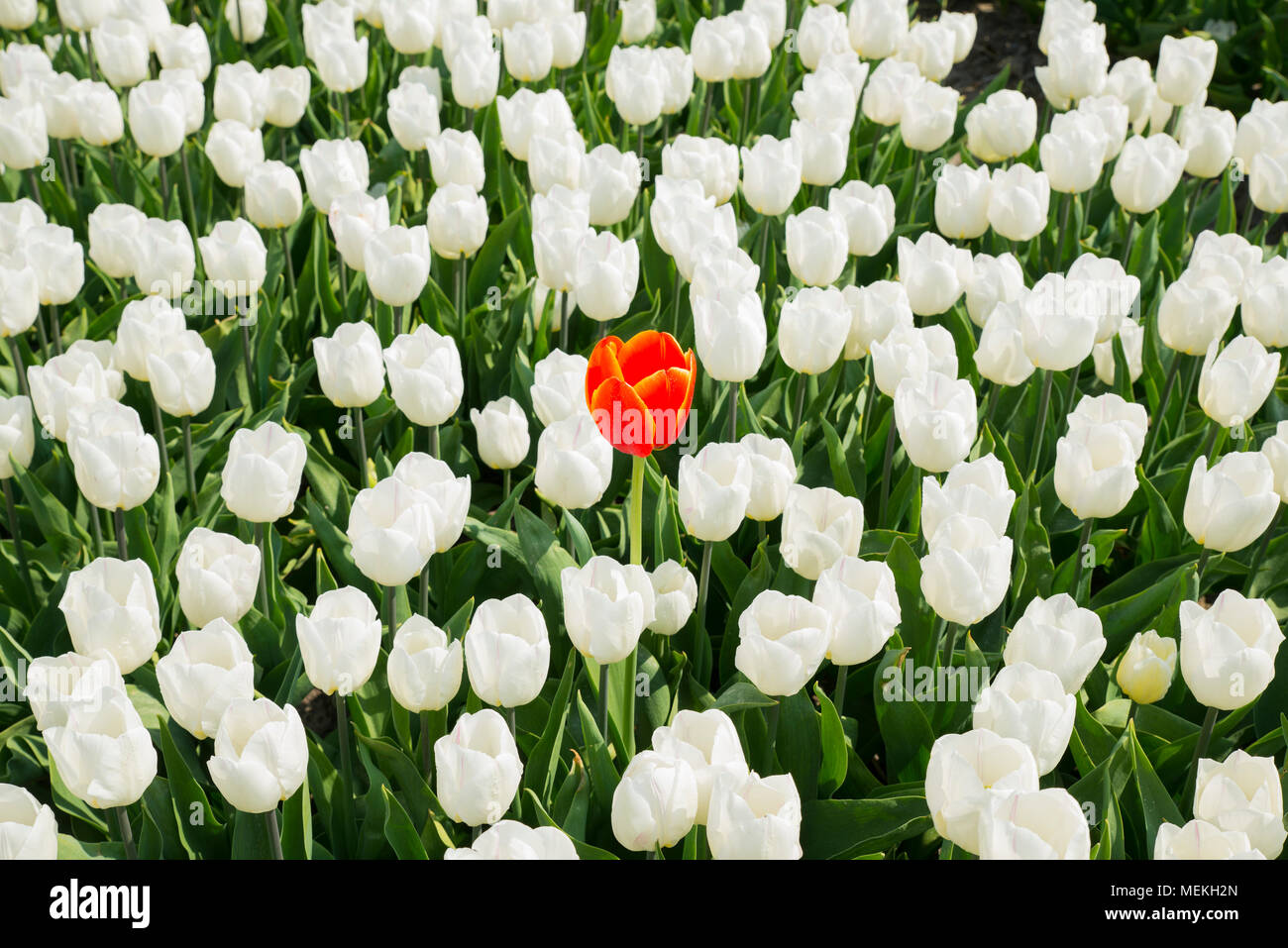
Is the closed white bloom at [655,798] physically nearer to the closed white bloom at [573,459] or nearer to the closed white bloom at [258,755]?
the closed white bloom at [258,755]

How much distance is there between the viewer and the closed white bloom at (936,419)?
2193 millimetres

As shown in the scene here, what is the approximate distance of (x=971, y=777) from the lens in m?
1.56

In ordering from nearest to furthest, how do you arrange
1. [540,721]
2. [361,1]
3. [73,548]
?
[540,721] < [73,548] < [361,1]

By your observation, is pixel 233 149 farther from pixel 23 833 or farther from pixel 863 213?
pixel 23 833

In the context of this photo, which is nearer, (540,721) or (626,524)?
(540,721)

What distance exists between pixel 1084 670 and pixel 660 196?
1.56 m

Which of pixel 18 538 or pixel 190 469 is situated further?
pixel 190 469

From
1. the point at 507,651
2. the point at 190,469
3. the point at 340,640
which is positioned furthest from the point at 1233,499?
the point at 190,469

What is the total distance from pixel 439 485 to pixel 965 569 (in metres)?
0.85

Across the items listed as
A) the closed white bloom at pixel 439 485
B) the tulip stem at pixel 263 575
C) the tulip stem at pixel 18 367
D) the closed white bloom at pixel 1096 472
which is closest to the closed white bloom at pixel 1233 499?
the closed white bloom at pixel 1096 472

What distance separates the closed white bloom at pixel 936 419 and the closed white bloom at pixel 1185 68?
7.26 feet

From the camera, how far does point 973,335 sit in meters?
3.21

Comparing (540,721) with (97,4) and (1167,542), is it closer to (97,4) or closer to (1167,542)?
(1167,542)
